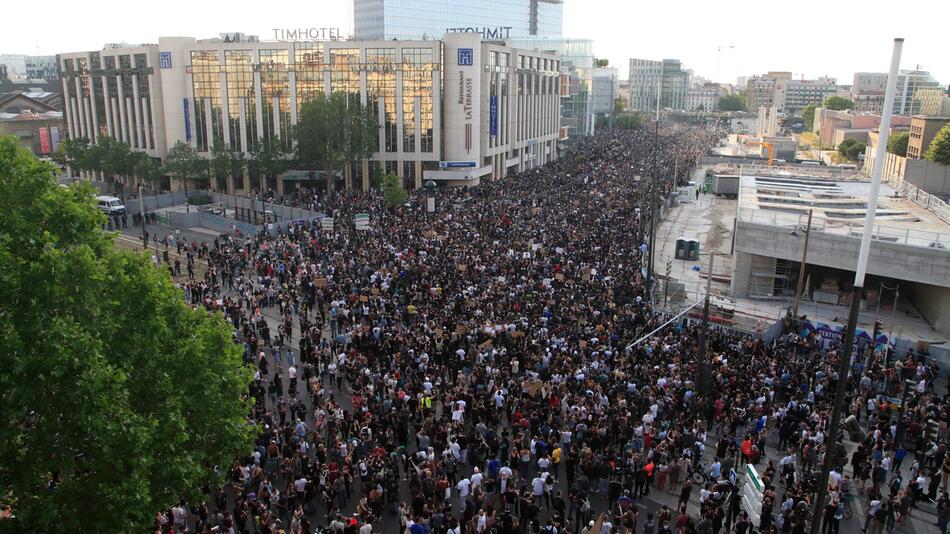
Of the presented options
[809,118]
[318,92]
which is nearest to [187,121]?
[318,92]

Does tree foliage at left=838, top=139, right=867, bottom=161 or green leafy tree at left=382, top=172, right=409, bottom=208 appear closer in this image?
green leafy tree at left=382, top=172, right=409, bottom=208

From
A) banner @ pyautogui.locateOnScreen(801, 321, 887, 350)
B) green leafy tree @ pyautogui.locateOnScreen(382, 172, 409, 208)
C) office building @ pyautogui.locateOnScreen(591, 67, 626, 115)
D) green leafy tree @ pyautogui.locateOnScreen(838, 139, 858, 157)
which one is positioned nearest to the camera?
banner @ pyautogui.locateOnScreen(801, 321, 887, 350)

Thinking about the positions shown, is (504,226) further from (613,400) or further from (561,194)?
(613,400)

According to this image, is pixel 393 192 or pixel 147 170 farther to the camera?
pixel 147 170

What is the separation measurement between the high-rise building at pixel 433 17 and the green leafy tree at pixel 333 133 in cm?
4149

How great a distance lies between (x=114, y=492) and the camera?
10.6m

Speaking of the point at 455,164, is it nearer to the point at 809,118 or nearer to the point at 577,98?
the point at 577,98

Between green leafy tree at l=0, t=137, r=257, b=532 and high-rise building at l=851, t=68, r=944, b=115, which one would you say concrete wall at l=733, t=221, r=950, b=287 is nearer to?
green leafy tree at l=0, t=137, r=257, b=532


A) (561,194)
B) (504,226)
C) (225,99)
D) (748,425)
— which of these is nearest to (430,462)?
(748,425)

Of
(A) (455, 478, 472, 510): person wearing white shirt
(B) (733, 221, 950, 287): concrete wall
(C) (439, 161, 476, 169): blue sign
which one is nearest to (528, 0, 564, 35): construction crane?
(C) (439, 161, 476, 169): blue sign

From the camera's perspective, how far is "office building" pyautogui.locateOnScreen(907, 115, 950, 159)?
2488 inches

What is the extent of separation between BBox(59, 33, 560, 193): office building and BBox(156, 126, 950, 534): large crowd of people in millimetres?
32500

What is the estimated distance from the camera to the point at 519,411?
18000 mm

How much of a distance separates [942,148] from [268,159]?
5414cm
